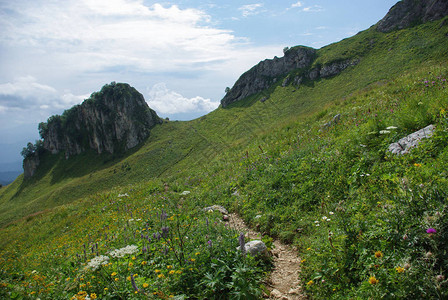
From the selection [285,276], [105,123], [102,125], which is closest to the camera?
[285,276]

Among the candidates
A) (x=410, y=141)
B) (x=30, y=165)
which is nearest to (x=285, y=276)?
(x=410, y=141)

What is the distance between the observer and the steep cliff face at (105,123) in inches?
3803

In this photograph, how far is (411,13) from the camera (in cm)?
6631

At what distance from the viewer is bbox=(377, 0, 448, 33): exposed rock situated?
58562 millimetres

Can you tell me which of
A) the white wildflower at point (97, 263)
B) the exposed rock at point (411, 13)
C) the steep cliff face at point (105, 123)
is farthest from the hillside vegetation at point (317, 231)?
the steep cliff face at point (105, 123)

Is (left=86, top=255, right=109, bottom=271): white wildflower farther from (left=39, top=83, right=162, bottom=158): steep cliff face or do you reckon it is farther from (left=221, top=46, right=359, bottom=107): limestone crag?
(left=39, top=83, right=162, bottom=158): steep cliff face

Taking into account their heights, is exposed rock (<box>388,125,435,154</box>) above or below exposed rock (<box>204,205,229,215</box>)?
above

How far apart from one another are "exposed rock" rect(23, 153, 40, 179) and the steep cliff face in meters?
7.21

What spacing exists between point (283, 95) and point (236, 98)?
2902cm

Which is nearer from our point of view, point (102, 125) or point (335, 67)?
point (335, 67)

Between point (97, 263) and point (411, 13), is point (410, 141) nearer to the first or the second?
point (97, 263)

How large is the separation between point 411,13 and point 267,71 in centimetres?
4842

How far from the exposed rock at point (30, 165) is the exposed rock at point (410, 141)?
135 metres

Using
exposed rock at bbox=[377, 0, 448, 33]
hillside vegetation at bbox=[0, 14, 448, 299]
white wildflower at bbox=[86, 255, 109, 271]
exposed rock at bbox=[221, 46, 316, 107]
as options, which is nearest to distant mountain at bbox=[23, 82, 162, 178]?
exposed rock at bbox=[221, 46, 316, 107]
